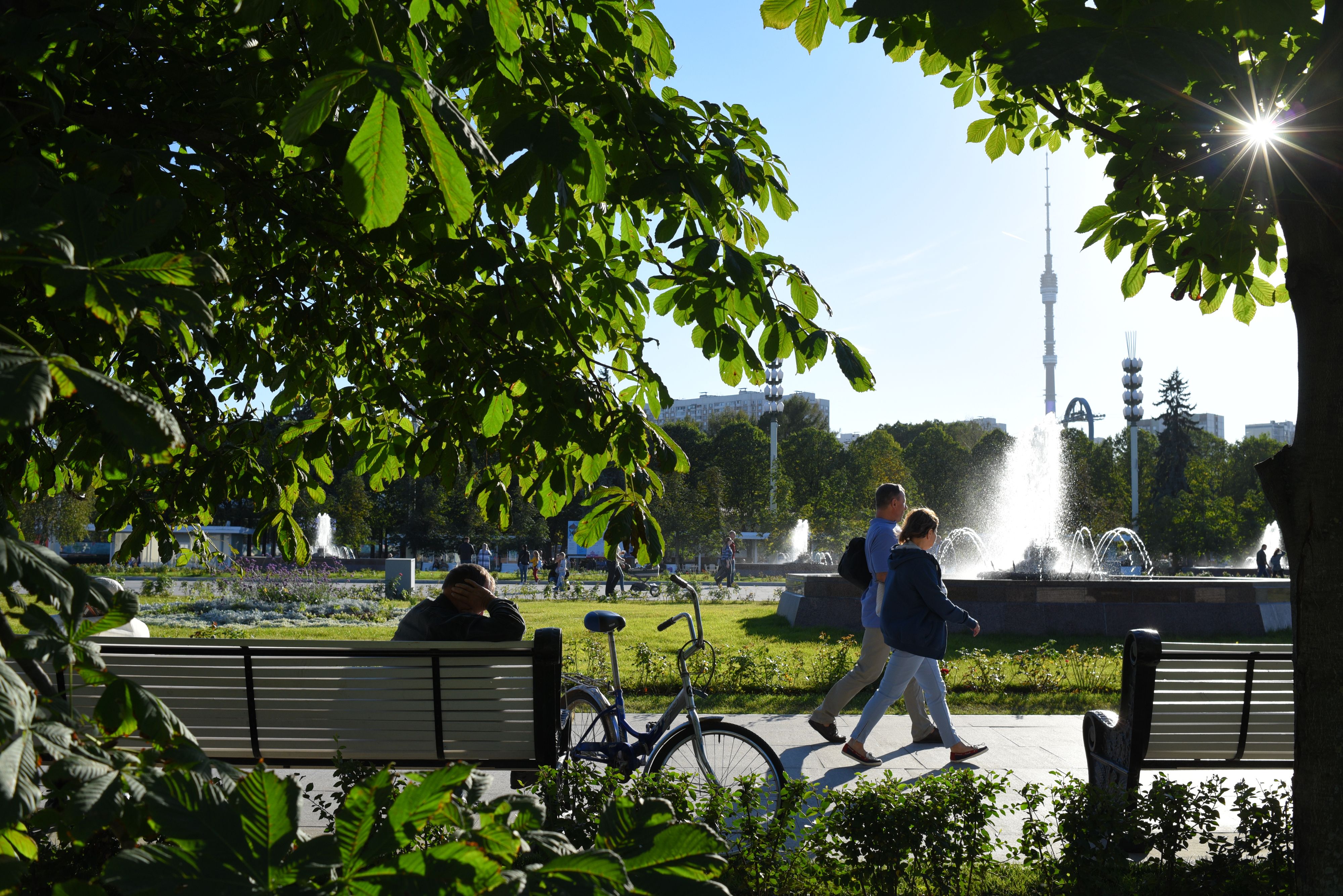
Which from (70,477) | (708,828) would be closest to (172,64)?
(70,477)

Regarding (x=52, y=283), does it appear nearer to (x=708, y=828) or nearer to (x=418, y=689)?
(x=708, y=828)

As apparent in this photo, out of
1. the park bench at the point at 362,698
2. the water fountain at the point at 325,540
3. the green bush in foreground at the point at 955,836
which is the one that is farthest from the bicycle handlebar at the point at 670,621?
the water fountain at the point at 325,540

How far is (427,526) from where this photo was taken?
72125mm

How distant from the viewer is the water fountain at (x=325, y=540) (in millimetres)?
47688

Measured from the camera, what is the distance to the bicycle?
5.13 meters

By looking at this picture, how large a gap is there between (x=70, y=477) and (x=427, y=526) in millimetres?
67439

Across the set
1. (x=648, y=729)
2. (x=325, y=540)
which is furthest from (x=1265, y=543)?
(x=648, y=729)

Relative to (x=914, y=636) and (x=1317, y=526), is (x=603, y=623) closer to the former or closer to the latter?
(x=914, y=636)

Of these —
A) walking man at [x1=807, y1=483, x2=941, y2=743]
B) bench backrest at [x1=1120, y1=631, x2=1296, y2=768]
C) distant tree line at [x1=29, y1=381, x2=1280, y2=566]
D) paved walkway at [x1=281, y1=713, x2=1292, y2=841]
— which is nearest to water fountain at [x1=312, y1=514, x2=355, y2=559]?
distant tree line at [x1=29, y1=381, x2=1280, y2=566]

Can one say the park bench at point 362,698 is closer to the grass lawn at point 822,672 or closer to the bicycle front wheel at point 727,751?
the bicycle front wheel at point 727,751

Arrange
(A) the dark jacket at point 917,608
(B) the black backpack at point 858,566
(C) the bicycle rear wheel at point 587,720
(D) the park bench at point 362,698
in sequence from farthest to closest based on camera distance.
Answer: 1. (B) the black backpack at point 858,566
2. (A) the dark jacket at point 917,608
3. (C) the bicycle rear wheel at point 587,720
4. (D) the park bench at point 362,698

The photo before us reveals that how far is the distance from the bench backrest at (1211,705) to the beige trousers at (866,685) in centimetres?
253

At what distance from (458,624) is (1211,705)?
3.94m

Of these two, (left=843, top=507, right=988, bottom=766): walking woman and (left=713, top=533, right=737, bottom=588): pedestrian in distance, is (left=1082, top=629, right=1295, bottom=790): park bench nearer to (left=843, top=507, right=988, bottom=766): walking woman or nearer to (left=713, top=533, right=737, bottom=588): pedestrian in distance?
(left=843, top=507, right=988, bottom=766): walking woman
